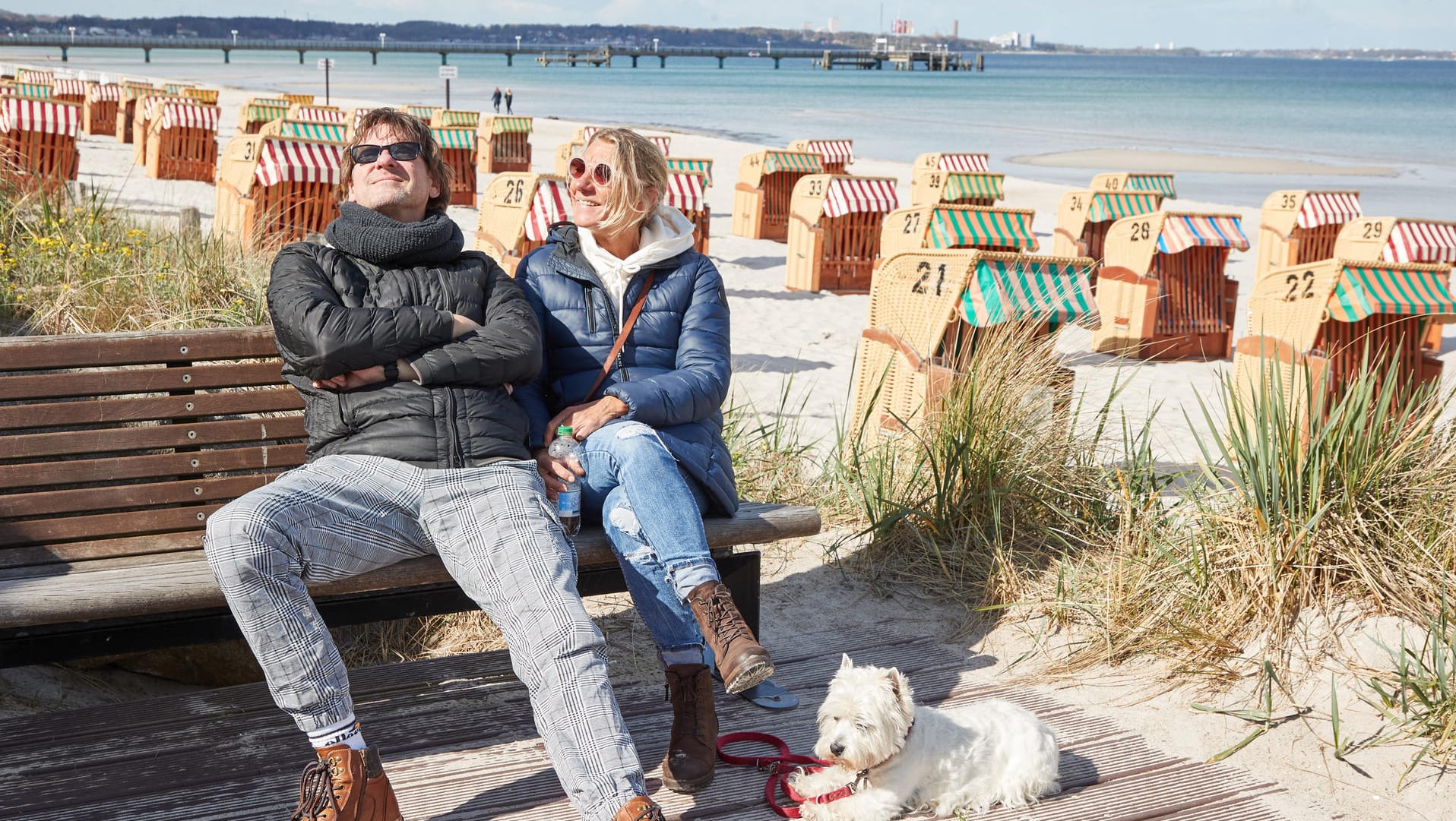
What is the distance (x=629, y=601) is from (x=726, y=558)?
2.67 feet

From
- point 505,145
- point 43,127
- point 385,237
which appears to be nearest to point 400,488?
point 385,237

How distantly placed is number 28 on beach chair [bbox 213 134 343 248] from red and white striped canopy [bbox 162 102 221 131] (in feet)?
26.2

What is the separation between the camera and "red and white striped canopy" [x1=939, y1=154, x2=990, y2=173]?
56.6ft

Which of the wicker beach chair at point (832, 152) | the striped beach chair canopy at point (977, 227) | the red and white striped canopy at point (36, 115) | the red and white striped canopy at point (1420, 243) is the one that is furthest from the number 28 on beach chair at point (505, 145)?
the red and white striped canopy at point (1420, 243)

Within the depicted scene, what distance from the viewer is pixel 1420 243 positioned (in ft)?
35.2

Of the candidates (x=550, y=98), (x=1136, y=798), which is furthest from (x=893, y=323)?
(x=550, y=98)

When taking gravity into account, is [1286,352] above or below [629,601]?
above

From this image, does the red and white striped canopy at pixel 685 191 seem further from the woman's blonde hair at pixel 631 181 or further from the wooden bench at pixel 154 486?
the wooden bench at pixel 154 486

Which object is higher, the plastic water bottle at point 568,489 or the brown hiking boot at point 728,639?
the plastic water bottle at point 568,489

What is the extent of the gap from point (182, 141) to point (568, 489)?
1776 centimetres

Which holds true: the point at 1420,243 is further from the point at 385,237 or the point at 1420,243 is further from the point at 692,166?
the point at 385,237

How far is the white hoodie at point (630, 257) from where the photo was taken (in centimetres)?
372

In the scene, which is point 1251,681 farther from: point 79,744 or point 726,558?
point 79,744

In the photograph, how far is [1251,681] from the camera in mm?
3631
